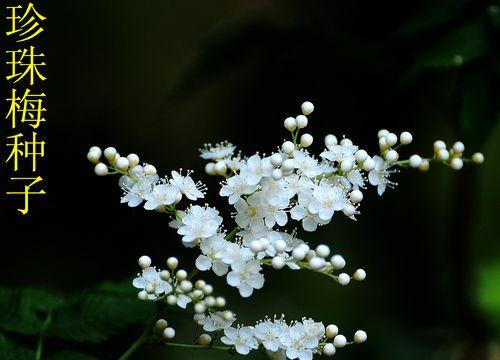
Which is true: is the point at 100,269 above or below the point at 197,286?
above

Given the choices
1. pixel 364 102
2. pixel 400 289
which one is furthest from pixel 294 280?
pixel 364 102

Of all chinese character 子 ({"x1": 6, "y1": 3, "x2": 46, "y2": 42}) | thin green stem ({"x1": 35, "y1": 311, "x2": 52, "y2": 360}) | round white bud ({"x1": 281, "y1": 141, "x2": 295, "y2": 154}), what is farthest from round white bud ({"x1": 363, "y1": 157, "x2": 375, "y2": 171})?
chinese character 子 ({"x1": 6, "y1": 3, "x2": 46, "y2": 42})

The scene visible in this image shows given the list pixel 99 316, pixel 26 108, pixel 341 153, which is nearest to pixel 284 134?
pixel 26 108

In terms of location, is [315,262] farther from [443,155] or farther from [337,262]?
[443,155]

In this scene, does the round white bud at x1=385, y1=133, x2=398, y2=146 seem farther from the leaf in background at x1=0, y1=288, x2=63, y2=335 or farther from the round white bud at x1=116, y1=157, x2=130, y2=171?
the leaf in background at x1=0, y1=288, x2=63, y2=335

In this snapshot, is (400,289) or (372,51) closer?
(372,51)

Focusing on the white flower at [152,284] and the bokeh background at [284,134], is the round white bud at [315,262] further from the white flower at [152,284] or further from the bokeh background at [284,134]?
the bokeh background at [284,134]

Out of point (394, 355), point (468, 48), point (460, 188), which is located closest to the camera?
point (468, 48)

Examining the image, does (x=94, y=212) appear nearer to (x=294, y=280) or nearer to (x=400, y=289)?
(x=294, y=280)
